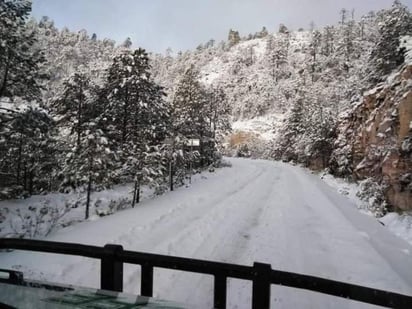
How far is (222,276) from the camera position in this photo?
298 cm

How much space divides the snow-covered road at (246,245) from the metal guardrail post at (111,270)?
0.80 m

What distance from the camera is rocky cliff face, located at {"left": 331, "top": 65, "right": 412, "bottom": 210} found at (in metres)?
12.1

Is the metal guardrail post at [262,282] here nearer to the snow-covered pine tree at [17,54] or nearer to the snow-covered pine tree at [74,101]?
the snow-covered pine tree at [17,54]

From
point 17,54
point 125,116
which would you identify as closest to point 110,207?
point 17,54

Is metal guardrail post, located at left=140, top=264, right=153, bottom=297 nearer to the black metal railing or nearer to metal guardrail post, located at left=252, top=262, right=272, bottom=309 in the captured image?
the black metal railing

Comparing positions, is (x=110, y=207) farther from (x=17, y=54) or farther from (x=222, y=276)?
(x=222, y=276)

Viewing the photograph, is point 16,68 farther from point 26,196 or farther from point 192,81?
point 192,81

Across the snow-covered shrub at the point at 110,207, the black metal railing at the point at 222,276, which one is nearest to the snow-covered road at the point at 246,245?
the black metal railing at the point at 222,276

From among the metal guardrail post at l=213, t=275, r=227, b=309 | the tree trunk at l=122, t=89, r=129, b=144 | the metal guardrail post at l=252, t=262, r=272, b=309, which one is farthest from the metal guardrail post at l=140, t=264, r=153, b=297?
the tree trunk at l=122, t=89, r=129, b=144

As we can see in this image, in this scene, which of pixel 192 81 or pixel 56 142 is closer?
pixel 56 142

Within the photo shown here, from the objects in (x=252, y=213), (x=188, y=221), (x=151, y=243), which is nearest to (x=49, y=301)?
(x=151, y=243)

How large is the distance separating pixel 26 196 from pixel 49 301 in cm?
1734

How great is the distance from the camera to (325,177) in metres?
25.7

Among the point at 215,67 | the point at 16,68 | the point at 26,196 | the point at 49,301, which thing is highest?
the point at 215,67
